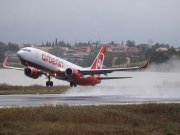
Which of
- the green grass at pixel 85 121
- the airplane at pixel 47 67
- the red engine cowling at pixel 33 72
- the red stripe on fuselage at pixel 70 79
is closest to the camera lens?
the green grass at pixel 85 121

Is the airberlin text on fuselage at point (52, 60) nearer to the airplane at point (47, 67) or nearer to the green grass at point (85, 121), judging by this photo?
the airplane at point (47, 67)

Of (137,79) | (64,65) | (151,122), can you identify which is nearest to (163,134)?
(151,122)

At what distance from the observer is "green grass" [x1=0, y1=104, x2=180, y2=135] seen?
29.7 m

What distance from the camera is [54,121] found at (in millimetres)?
33438

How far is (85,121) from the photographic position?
109 ft

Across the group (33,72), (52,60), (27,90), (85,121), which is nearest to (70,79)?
(52,60)

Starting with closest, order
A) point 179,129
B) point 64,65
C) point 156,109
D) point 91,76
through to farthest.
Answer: point 179,129
point 156,109
point 64,65
point 91,76

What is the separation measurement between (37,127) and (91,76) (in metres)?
44.9

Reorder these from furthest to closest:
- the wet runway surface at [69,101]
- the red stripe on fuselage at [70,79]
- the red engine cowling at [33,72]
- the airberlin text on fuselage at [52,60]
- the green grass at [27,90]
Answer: the green grass at [27,90], the airberlin text on fuselage at [52,60], the red stripe on fuselage at [70,79], the red engine cowling at [33,72], the wet runway surface at [69,101]

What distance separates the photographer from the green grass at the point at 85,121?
2967 cm

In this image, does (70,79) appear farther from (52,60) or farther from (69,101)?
(69,101)

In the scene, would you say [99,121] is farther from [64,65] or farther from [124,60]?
[124,60]

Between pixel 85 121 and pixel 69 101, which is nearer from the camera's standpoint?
pixel 85 121

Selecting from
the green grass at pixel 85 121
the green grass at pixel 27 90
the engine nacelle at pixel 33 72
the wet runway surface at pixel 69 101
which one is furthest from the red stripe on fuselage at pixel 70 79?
the green grass at pixel 85 121
